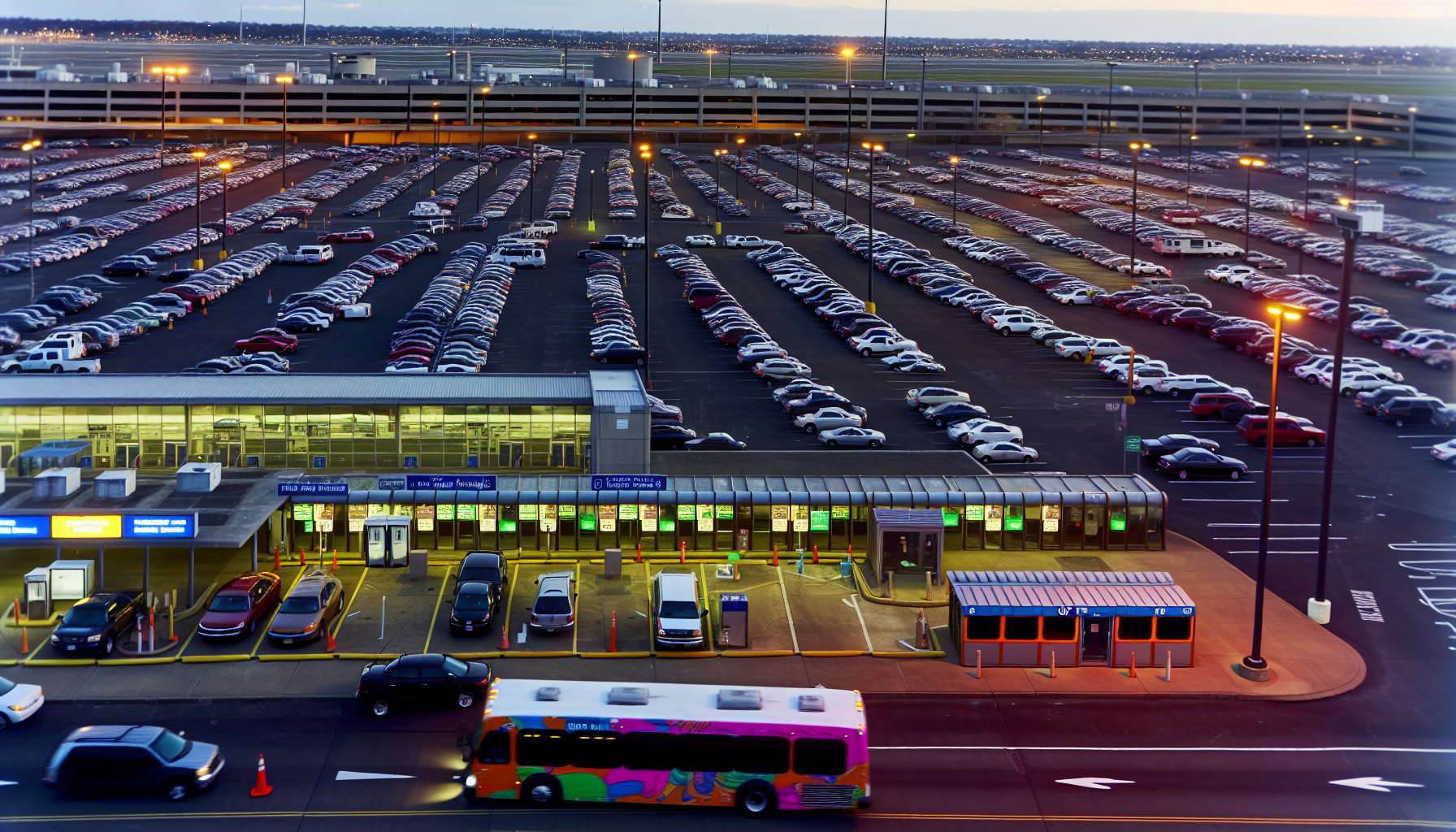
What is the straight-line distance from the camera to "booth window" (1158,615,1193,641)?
3491 cm

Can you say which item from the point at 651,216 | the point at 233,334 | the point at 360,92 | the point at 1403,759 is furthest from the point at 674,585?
the point at 360,92

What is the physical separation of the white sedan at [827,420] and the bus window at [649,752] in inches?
1229

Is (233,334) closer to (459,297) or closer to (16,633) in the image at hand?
(459,297)

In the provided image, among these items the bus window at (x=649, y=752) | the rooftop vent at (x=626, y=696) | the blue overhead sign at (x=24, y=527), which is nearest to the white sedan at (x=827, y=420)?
the blue overhead sign at (x=24, y=527)

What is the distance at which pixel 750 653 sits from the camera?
35.3 metres

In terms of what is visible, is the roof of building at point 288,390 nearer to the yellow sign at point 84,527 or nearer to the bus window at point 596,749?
the yellow sign at point 84,527

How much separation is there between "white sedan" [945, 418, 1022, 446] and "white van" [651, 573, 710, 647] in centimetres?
2144

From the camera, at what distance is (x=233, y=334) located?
75.4m

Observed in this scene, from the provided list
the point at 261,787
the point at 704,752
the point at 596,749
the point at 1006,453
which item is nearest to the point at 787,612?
the point at 704,752

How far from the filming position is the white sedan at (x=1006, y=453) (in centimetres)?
5444

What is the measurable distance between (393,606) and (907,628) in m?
13.9

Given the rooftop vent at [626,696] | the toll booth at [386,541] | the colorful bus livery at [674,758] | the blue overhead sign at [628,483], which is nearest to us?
the colorful bus livery at [674,758]

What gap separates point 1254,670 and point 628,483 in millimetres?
18603

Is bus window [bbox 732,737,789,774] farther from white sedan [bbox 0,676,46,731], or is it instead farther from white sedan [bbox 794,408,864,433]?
white sedan [bbox 794,408,864,433]
